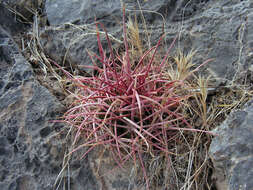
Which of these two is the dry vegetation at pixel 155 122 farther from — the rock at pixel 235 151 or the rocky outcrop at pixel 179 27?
the rocky outcrop at pixel 179 27

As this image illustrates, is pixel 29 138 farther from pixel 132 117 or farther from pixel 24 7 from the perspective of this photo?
pixel 24 7

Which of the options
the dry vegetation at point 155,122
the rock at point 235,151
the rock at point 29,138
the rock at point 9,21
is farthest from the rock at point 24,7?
the rock at point 235,151

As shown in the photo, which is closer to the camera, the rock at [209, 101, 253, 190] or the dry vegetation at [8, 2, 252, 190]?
the rock at [209, 101, 253, 190]

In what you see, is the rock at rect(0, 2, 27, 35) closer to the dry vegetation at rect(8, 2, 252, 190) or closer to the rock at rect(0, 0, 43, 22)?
the rock at rect(0, 0, 43, 22)

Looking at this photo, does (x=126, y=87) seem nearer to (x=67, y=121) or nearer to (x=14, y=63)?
(x=67, y=121)

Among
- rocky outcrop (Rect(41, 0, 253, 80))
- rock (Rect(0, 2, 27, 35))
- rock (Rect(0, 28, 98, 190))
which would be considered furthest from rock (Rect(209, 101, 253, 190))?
rock (Rect(0, 2, 27, 35))

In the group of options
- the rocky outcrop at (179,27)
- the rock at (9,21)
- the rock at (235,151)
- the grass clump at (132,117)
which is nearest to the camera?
the rock at (235,151)

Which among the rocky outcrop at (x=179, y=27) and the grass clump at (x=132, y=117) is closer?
the grass clump at (x=132, y=117)
